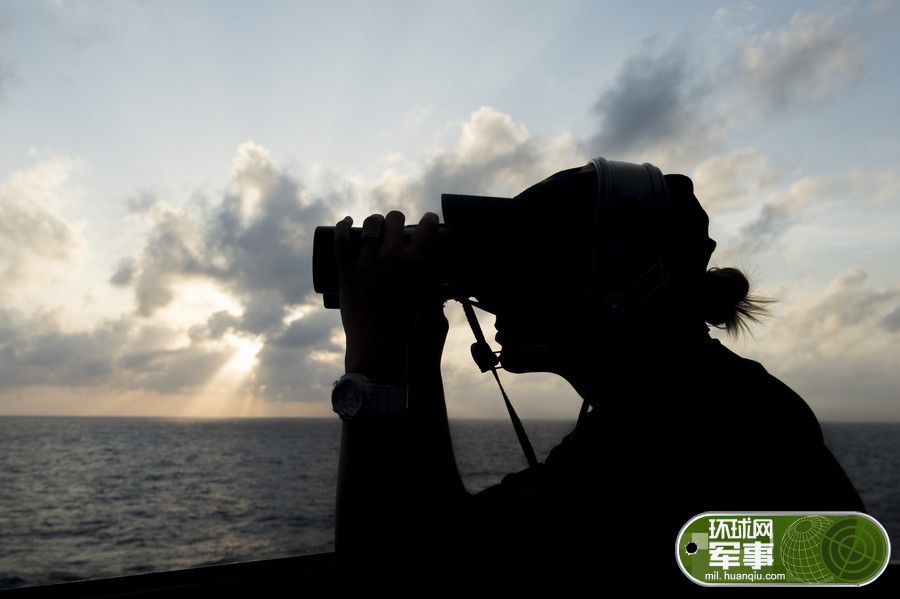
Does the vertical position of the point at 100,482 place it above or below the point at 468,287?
below

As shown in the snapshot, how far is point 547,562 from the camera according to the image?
981 millimetres

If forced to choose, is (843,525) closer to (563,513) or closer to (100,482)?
(563,513)

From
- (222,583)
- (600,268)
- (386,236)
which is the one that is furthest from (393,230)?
(222,583)

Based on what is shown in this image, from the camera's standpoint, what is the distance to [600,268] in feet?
3.49

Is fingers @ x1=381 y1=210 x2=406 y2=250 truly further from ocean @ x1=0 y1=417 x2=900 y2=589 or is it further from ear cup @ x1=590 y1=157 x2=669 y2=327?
ocean @ x1=0 y1=417 x2=900 y2=589

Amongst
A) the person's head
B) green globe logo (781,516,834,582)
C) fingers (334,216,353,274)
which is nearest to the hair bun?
the person's head

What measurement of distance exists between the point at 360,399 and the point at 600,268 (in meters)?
0.49

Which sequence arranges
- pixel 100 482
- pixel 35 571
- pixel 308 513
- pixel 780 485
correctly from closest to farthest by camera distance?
pixel 780 485 → pixel 35 571 → pixel 308 513 → pixel 100 482

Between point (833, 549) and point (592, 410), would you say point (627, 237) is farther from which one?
point (833, 549)

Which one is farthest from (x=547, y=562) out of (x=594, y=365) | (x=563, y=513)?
(x=594, y=365)

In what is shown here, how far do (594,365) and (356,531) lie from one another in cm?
53

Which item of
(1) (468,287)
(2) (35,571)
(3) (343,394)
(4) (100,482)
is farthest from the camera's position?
(4) (100,482)

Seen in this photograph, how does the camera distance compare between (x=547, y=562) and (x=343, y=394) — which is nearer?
(x=547, y=562)

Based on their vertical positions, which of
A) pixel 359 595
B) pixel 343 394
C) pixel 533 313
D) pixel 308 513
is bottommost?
pixel 308 513
